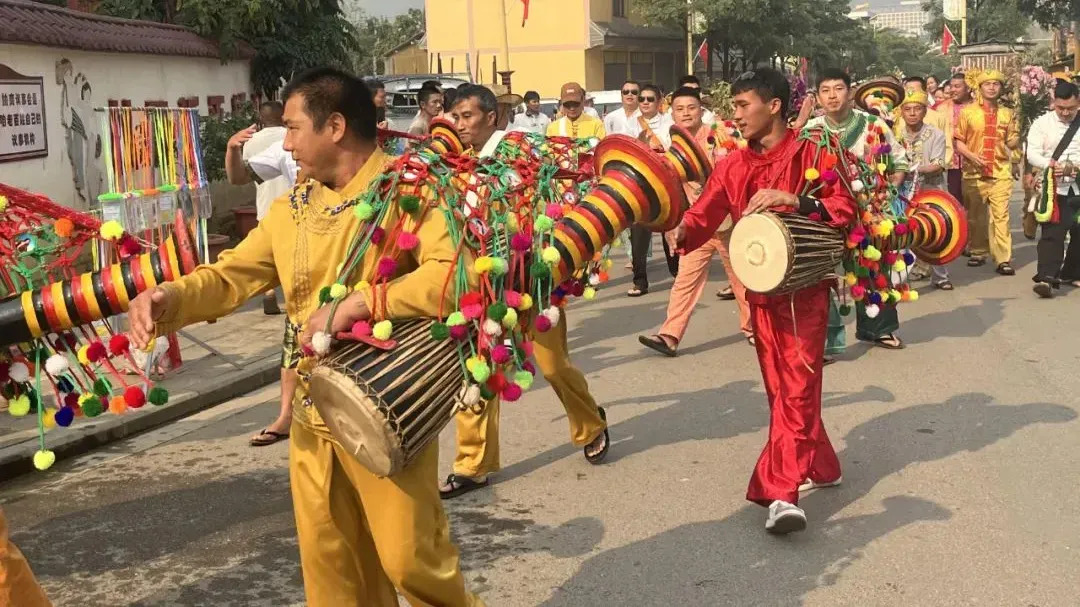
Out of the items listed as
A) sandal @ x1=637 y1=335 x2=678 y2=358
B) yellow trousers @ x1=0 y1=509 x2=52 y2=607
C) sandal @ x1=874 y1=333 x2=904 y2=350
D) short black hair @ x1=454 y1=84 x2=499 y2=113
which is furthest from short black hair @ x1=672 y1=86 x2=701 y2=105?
yellow trousers @ x1=0 y1=509 x2=52 y2=607

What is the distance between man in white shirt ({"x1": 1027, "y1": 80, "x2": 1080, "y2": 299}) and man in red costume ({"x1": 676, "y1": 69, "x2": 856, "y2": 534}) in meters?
6.16

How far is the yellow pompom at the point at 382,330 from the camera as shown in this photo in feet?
10.1

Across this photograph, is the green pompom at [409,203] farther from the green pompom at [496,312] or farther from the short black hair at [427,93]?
the short black hair at [427,93]

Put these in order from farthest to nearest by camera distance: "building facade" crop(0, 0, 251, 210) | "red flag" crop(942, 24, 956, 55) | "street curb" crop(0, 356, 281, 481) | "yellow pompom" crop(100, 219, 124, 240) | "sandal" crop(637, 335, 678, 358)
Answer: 1. "red flag" crop(942, 24, 956, 55)
2. "building facade" crop(0, 0, 251, 210)
3. "sandal" crop(637, 335, 678, 358)
4. "street curb" crop(0, 356, 281, 481)
5. "yellow pompom" crop(100, 219, 124, 240)

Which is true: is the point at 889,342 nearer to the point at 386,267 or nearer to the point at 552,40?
the point at 386,267

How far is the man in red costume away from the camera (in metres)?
4.89

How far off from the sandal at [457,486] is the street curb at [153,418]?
216cm

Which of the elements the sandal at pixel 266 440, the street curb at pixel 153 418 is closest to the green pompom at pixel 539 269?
the sandal at pixel 266 440

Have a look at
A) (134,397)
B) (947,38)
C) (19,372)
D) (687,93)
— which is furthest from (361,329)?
(947,38)

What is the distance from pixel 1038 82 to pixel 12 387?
16.0m

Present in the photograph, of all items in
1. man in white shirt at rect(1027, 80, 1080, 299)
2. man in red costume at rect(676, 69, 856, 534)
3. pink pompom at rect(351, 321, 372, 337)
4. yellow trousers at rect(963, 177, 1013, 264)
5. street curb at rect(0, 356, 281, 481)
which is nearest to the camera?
pink pompom at rect(351, 321, 372, 337)

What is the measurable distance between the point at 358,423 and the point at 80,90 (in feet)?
29.8

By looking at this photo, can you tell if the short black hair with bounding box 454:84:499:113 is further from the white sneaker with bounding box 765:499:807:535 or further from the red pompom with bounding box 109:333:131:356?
the red pompom with bounding box 109:333:131:356

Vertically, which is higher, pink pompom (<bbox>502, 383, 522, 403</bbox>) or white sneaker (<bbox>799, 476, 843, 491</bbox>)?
pink pompom (<bbox>502, 383, 522, 403</bbox>)
